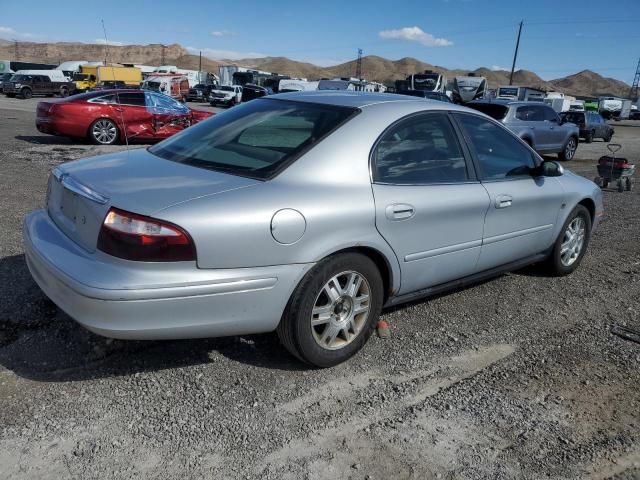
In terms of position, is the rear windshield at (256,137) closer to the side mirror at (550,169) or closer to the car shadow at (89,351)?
the car shadow at (89,351)

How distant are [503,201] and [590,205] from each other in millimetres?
1683

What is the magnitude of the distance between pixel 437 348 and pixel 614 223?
5.13 meters

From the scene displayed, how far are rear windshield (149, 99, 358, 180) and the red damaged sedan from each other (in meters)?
8.45

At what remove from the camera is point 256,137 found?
3.52 m

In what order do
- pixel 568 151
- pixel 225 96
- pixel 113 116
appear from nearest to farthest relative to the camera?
pixel 113 116
pixel 568 151
pixel 225 96

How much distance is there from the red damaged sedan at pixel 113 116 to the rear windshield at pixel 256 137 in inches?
333

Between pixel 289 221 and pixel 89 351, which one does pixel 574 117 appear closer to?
pixel 289 221

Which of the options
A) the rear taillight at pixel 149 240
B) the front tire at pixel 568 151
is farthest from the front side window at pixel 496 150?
the front tire at pixel 568 151

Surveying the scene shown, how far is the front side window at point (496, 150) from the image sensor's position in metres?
3.97

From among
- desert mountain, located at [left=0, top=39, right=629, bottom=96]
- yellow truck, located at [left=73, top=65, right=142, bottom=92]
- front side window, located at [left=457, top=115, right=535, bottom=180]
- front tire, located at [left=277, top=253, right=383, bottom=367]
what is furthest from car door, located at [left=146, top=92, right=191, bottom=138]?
desert mountain, located at [left=0, top=39, right=629, bottom=96]

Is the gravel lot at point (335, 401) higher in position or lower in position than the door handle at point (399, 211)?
lower

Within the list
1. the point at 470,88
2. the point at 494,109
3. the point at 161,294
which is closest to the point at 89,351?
the point at 161,294

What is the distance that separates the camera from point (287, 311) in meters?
2.94

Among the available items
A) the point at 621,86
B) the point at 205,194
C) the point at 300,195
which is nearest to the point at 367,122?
the point at 300,195
